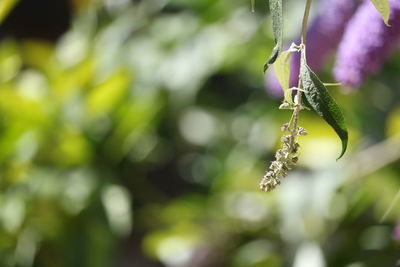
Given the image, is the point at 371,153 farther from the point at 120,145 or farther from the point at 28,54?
the point at 28,54

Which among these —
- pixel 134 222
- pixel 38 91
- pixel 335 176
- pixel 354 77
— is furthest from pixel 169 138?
pixel 354 77

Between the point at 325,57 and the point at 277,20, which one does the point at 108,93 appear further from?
the point at 277,20

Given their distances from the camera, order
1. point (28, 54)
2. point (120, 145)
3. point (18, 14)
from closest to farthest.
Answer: point (120, 145) < point (28, 54) < point (18, 14)

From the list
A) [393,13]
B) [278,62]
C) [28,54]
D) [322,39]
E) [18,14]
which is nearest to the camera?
[278,62]

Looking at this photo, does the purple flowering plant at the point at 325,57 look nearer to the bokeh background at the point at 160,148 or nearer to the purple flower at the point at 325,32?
the purple flower at the point at 325,32

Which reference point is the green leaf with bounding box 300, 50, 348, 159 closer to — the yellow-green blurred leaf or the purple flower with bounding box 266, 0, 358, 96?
the purple flower with bounding box 266, 0, 358, 96

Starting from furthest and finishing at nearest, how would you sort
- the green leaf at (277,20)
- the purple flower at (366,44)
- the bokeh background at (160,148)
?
the bokeh background at (160,148)
the purple flower at (366,44)
the green leaf at (277,20)

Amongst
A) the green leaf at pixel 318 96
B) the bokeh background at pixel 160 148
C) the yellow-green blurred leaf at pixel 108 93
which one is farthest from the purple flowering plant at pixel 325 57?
the yellow-green blurred leaf at pixel 108 93
